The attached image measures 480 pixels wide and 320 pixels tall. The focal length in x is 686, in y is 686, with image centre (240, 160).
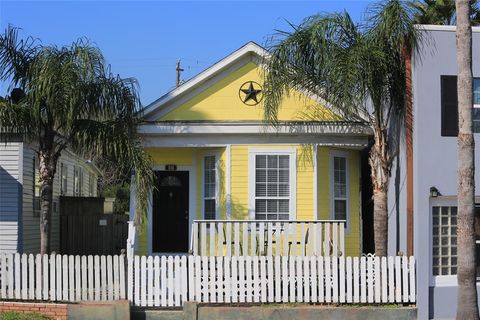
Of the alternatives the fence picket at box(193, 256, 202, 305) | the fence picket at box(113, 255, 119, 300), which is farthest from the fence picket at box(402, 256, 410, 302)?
the fence picket at box(113, 255, 119, 300)

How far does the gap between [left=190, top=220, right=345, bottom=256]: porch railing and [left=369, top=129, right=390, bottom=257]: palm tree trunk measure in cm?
82

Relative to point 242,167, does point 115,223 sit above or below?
below

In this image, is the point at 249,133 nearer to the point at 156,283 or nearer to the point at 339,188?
the point at 339,188

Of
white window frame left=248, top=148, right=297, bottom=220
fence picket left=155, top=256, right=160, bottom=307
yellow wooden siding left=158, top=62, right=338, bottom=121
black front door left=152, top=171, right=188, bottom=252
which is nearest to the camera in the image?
fence picket left=155, top=256, right=160, bottom=307

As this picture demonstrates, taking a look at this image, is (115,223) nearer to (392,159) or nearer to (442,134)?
(392,159)

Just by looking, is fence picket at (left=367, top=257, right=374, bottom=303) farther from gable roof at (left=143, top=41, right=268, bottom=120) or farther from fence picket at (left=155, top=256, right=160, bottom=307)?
gable roof at (left=143, top=41, right=268, bottom=120)

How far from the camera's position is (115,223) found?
783 inches

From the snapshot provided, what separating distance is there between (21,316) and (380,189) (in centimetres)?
707

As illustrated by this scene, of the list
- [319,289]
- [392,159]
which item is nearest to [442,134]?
[392,159]

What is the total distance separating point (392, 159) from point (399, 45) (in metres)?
2.36

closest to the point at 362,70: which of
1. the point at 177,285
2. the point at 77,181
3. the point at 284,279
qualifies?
the point at 284,279

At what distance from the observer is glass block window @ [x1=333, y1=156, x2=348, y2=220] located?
1584 centimetres

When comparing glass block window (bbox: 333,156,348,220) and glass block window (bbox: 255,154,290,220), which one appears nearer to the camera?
glass block window (bbox: 255,154,290,220)

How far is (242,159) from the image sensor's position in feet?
50.4
